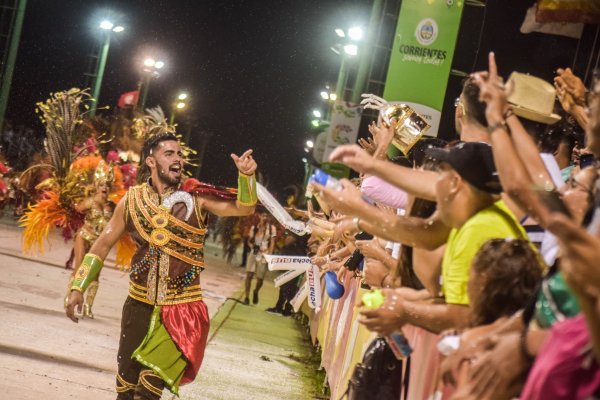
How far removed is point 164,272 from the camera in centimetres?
604

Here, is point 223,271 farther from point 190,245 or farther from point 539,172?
point 539,172

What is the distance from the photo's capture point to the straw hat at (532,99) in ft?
12.0

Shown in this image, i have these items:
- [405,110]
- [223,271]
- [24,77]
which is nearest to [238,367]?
[405,110]

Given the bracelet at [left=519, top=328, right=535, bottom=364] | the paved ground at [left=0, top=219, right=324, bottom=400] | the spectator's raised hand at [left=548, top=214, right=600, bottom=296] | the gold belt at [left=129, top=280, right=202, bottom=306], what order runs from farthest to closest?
the paved ground at [left=0, top=219, right=324, bottom=400]
the gold belt at [left=129, top=280, right=202, bottom=306]
the bracelet at [left=519, top=328, right=535, bottom=364]
the spectator's raised hand at [left=548, top=214, right=600, bottom=296]

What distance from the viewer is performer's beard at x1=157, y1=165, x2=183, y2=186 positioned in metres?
6.34

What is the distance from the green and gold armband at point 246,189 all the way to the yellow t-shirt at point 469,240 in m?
2.87

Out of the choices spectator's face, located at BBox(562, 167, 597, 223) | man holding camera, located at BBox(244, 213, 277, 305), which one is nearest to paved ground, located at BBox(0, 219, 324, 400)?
man holding camera, located at BBox(244, 213, 277, 305)

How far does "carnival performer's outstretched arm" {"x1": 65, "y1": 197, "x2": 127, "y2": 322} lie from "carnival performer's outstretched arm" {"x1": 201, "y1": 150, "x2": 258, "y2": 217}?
688 mm

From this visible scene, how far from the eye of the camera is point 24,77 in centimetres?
3438

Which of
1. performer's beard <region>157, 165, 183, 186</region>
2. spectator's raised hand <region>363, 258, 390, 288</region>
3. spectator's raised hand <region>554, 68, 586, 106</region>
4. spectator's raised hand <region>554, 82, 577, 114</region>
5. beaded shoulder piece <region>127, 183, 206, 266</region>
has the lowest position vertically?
beaded shoulder piece <region>127, 183, 206, 266</region>

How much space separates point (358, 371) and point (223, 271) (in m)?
20.5

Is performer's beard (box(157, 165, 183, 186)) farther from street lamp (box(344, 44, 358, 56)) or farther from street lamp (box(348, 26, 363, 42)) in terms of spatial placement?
street lamp (box(344, 44, 358, 56))

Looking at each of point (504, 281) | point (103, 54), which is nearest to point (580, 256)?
point (504, 281)

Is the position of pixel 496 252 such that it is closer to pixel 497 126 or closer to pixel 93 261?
pixel 497 126
